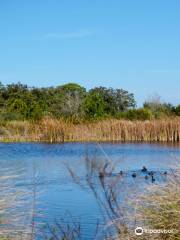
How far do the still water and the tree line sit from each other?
407 inches

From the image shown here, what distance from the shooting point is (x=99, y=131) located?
29828 mm

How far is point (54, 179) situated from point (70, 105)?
32.3 m

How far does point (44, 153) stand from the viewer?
23453 millimetres

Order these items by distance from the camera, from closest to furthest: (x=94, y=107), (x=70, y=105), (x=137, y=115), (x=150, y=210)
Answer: (x=150, y=210) < (x=137, y=115) < (x=94, y=107) < (x=70, y=105)

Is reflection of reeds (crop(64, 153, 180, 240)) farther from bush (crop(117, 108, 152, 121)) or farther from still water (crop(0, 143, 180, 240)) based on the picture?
bush (crop(117, 108, 152, 121))

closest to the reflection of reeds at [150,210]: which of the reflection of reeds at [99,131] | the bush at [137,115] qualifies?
the reflection of reeds at [99,131]

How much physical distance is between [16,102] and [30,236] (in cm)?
3639

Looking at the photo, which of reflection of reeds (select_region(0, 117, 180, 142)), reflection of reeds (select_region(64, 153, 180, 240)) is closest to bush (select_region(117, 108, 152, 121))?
reflection of reeds (select_region(0, 117, 180, 142))

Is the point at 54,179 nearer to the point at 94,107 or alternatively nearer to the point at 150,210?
the point at 150,210

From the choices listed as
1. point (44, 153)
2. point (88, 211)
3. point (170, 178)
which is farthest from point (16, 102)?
point (170, 178)

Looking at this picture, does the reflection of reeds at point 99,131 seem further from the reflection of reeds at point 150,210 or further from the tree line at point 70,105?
the reflection of reeds at point 150,210

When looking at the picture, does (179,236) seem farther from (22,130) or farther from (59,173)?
(22,130)

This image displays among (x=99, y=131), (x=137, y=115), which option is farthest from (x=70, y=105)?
(x=99, y=131)

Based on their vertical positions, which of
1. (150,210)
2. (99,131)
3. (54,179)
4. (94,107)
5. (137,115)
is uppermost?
(94,107)
